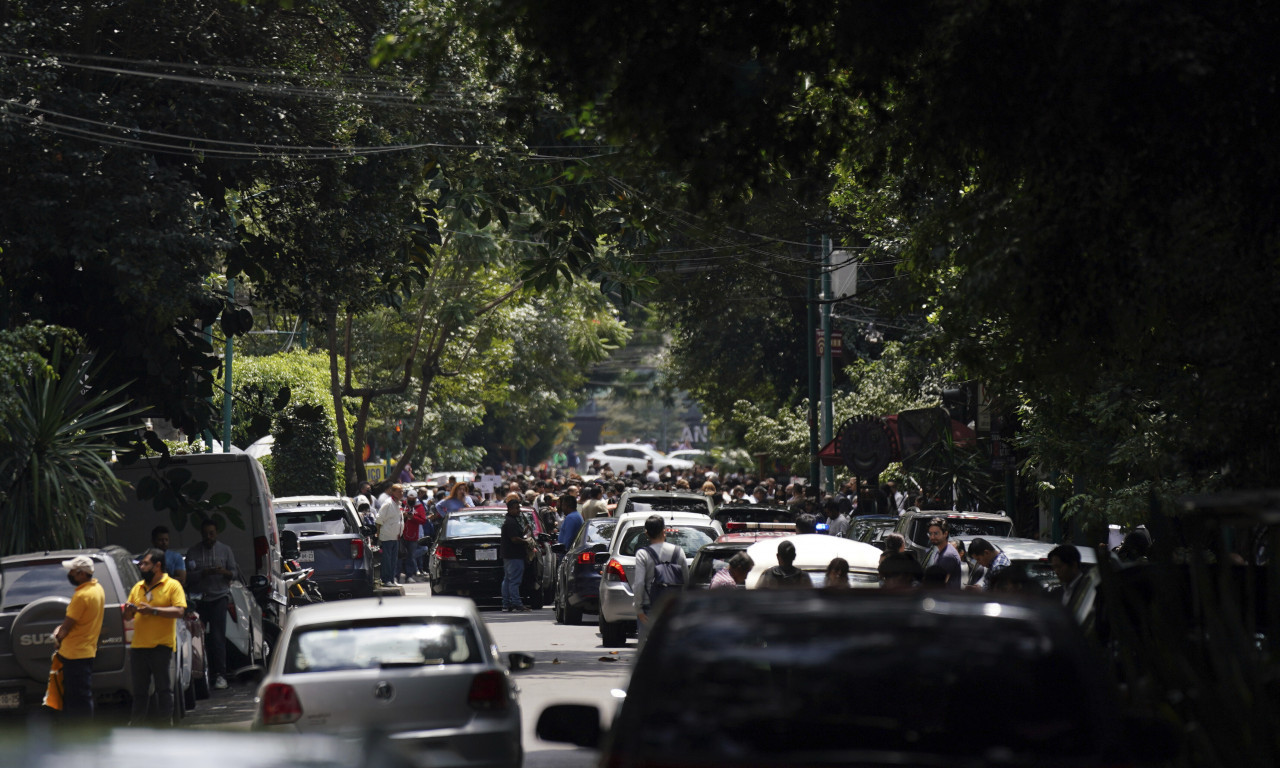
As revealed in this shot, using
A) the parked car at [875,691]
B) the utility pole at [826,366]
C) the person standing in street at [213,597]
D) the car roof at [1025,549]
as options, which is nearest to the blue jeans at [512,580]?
the person standing in street at [213,597]

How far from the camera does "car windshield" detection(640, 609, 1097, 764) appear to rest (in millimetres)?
4930

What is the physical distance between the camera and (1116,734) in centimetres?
496

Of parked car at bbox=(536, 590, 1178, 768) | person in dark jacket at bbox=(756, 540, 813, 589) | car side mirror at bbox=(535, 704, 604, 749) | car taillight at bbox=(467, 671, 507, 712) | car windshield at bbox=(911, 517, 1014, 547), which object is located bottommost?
car taillight at bbox=(467, 671, 507, 712)

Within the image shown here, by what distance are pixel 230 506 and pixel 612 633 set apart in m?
4.79

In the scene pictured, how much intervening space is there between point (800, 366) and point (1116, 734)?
4199 centimetres

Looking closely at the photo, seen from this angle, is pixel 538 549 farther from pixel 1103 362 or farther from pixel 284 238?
pixel 1103 362

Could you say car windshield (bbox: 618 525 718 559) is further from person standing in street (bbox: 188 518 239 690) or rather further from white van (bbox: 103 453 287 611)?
person standing in street (bbox: 188 518 239 690)

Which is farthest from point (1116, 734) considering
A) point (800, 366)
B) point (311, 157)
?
point (800, 366)

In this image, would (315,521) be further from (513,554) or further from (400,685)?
(400,685)

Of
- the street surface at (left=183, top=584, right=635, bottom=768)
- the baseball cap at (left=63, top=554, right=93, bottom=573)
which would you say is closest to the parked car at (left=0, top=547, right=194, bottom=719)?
the baseball cap at (left=63, top=554, right=93, bottom=573)

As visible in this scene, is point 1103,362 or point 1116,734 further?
point 1103,362

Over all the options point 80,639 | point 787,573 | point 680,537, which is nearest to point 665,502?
point 680,537

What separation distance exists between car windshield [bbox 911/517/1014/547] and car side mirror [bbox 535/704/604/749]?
593 inches

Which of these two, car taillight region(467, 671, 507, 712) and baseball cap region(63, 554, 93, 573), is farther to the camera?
baseball cap region(63, 554, 93, 573)
